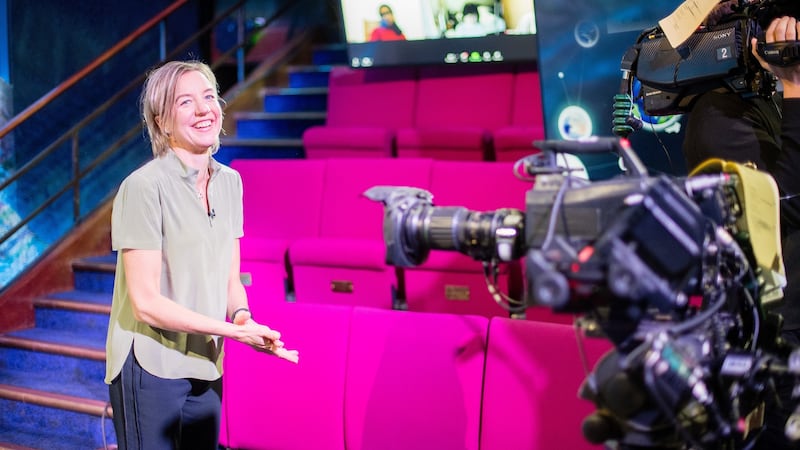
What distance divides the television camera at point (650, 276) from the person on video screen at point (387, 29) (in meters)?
3.25

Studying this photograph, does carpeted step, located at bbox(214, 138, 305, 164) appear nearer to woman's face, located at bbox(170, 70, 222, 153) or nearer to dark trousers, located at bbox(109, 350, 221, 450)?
woman's face, located at bbox(170, 70, 222, 153)

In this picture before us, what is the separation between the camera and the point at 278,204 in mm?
3604

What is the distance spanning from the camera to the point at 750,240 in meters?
1.28

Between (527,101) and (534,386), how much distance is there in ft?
7.75

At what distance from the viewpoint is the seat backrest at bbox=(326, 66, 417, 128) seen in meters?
4.42

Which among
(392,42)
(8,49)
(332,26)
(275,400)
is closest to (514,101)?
(392,42)

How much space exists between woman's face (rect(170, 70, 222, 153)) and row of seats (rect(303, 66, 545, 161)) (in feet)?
7.02

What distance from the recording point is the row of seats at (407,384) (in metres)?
2.04

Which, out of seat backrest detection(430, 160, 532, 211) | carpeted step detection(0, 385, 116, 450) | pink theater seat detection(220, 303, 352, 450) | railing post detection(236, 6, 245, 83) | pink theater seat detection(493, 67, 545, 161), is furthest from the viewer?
railing post detection(236, 6, 245, 83)

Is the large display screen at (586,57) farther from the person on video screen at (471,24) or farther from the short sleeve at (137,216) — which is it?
the short sleeve at (137,216)

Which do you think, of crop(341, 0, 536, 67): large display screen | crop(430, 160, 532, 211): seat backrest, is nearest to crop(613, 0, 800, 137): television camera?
crop(430, 160, 532, 211): seat backrest

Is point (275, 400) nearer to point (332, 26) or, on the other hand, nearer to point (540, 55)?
point (540, 55)

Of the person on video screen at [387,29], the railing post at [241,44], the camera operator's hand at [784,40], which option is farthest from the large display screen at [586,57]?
the railing post at [241,44]

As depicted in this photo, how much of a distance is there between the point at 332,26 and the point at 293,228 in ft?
8.34
